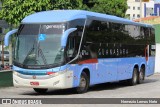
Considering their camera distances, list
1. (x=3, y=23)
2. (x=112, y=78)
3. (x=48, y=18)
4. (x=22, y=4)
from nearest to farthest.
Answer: (x=48, y=18) → (x=112, y=78) → (x=22, y=4) → (x=3, y=23)

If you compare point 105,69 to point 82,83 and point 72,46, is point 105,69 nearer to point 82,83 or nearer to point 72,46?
point 82,83

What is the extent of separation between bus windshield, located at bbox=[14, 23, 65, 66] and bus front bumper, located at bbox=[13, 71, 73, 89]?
48cm

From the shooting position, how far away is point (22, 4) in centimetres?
A: 2491

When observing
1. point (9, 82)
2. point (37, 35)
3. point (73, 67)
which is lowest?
point (9, 82)

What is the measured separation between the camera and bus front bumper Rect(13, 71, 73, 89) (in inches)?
679

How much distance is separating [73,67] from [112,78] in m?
4.25

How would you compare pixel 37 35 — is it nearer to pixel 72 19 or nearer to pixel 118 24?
pixel 72 19

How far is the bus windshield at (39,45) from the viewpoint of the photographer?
17375mm

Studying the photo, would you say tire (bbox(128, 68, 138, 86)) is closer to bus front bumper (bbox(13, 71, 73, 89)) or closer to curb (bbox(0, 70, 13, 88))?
curb (bbox(0, 70, 13, 88))

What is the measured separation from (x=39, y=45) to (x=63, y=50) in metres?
0.96

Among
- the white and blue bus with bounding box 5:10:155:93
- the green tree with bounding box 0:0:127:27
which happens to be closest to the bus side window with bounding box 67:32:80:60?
the white and blue bus with bounding box 5:10:155:93

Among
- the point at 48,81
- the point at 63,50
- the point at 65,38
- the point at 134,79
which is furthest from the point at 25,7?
the point at 48,81

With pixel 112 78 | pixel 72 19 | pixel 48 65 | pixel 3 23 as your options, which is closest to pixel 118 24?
pixel 112 78

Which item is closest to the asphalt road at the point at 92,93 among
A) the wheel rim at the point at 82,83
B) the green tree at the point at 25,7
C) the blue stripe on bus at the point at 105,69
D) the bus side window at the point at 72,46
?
the wheel rim at the point at 82,83
